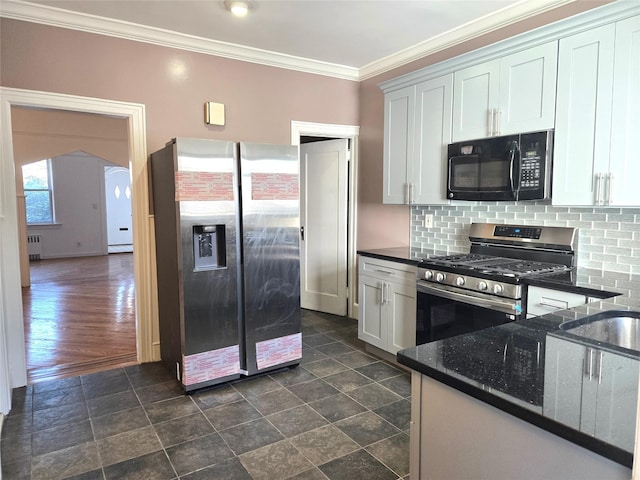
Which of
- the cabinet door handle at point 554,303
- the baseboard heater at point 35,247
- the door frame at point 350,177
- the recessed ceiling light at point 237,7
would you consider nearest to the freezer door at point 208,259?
the recessed ceiling light at point 237,7

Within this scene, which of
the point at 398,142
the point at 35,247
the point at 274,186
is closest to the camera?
the point at 274,186

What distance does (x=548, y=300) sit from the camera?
90.0 inches

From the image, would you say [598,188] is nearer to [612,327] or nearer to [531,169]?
[531,169]

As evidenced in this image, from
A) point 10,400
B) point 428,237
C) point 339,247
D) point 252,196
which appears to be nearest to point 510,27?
point 428,237

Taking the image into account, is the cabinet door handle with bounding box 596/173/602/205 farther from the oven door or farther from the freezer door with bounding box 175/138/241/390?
the freezer door with bounding box 175/138/241/390

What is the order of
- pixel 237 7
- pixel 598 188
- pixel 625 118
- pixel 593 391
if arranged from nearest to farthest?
pixel 593 391 < pixel 625 118 < pixel 598 188 < pixel 237 7

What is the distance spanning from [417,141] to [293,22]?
1308 millimetres

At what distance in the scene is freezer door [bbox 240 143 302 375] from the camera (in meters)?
3.05

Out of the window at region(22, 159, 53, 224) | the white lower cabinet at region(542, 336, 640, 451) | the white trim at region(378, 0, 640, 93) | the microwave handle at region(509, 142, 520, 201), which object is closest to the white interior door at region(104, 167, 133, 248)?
the window at region(22, 159, 53, 224)

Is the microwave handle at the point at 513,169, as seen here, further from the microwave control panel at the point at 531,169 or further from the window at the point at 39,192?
A: the window at the point at 39,192

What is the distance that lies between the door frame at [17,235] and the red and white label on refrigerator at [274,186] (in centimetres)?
99

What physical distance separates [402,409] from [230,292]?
1.39 m

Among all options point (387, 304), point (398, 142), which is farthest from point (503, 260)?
point (398, 142)

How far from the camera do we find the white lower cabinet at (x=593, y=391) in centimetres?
78
